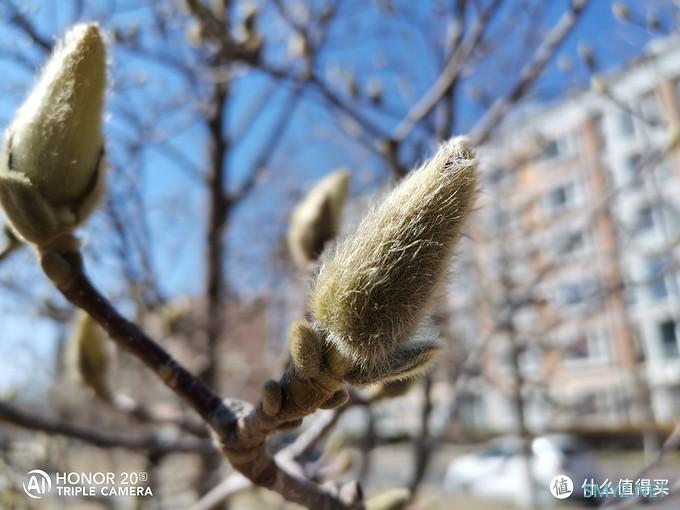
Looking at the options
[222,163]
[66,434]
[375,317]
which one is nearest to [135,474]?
[66,434]

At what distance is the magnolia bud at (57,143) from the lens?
0.77 meters

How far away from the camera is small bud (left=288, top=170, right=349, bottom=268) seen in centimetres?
130

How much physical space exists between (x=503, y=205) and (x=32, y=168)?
8616 millimetres

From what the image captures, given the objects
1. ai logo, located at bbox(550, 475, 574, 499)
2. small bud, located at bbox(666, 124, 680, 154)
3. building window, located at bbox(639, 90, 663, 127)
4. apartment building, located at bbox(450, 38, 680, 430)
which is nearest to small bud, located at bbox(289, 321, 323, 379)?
apartment building, located at bbox(450, 38, 680, 430)

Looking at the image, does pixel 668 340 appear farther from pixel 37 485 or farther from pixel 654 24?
pixel 37 485

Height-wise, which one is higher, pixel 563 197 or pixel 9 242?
pixel 9 242

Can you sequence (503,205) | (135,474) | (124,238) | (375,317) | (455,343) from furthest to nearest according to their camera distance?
(503,205)
(455,343)
(124,238)
(135,474)
(375,317)

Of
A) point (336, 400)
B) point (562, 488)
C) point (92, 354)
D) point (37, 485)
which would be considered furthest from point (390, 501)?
point (37, 485)

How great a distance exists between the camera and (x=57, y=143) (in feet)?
2.54

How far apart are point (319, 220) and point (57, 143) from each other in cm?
61

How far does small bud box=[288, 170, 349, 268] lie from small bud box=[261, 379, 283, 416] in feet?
2.01

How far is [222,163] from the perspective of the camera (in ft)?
11.8

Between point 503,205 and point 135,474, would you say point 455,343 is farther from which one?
point 135,474

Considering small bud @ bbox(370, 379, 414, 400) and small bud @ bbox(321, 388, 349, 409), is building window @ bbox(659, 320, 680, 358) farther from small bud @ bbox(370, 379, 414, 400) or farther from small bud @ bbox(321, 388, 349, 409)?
small bud @ bbox(321, 388, 349, 409)
